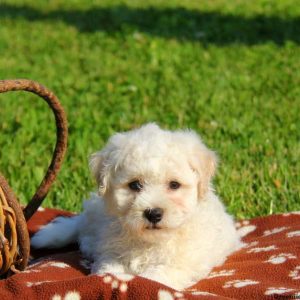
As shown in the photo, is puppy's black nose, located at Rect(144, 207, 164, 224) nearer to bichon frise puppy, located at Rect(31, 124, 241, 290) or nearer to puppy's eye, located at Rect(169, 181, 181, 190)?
bichon frise puppy, located at Rect(31, 124, 241, 290)

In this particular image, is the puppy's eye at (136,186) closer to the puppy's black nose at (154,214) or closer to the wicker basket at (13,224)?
the puppy's black nose at (154,214)

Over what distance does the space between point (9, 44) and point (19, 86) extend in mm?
7755

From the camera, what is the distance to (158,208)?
4109 millimetres

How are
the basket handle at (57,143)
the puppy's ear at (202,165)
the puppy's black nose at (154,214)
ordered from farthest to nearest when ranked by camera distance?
the basket handle at (57,143) → the puppy's ear at (202,165) → the puppy's black nose at (154,214)

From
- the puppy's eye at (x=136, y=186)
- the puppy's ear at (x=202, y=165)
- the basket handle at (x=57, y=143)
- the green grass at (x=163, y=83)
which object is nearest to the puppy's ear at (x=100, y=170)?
the puppy's eye at (x=136, y=186)

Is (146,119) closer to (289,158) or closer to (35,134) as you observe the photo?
(35,134)

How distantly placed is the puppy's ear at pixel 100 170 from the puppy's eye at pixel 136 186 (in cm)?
16

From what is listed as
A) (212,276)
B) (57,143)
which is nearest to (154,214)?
(212,276)

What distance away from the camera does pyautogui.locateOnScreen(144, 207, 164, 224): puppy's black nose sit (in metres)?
4.09

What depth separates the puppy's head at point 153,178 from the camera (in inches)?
163

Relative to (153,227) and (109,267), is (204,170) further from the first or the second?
(109,267)

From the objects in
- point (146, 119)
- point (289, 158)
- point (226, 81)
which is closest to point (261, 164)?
point (289, 158)

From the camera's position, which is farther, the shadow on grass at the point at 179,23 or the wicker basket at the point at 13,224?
the shadow on grass at the point at 179,23

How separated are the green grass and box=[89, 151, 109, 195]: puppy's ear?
5.70 feet
